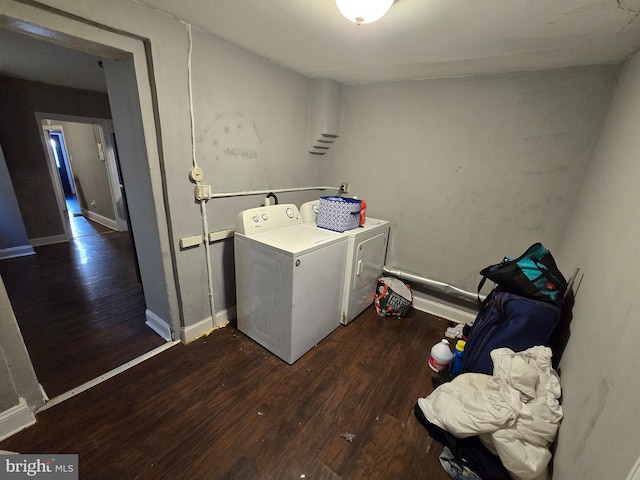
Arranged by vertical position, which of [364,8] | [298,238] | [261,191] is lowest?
[298,238]

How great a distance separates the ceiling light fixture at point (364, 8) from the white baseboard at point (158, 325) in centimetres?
223

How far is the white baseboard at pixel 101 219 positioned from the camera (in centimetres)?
479

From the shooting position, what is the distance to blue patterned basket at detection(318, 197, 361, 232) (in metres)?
2.07

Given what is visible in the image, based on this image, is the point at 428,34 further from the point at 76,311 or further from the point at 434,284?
the point at 76,311

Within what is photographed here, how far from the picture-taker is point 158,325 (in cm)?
204

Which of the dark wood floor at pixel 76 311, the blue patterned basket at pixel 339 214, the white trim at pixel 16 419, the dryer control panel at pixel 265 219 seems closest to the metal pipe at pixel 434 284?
the blue patterned basket at pixel 339 214

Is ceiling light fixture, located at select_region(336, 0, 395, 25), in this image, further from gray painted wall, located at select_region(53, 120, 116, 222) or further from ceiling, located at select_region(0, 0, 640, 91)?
gray painted wall, located at select_region(53, 120, 116, 222)

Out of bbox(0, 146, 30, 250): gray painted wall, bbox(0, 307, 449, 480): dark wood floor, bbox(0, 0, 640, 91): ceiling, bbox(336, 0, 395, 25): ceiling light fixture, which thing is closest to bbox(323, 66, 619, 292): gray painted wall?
bbox(0, 0, 640, 91): ceiling

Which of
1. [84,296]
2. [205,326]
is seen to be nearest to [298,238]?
[205,326]

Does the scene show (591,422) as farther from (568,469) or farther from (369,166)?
(369,166)

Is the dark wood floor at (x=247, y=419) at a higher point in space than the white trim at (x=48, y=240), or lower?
lower

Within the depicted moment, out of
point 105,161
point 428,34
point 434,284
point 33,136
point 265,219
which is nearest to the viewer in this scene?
point 428,34

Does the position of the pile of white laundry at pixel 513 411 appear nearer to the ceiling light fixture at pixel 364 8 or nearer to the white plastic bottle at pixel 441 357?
the white plastic bottle at pixel 441 357

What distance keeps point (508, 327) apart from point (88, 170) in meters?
7.05
